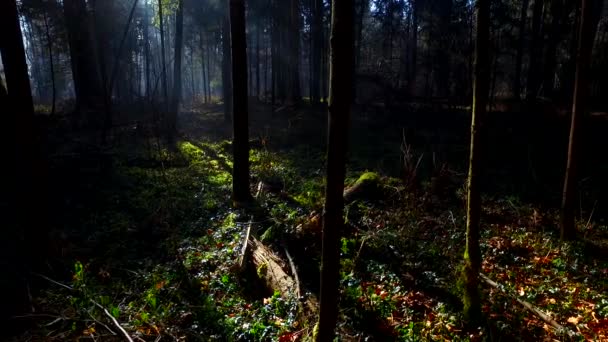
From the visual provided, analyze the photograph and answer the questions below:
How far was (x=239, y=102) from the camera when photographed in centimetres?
995

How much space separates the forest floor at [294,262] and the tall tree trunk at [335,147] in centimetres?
115

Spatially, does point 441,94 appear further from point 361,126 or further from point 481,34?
point 481,34

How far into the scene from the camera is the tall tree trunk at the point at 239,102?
367 inches

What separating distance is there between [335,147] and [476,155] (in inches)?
79.0

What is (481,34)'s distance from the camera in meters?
4.08

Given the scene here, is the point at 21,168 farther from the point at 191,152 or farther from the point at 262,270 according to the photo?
the point at 191,152

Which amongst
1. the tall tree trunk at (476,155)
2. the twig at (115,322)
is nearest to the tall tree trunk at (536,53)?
the tall tree trunk at (476,155)

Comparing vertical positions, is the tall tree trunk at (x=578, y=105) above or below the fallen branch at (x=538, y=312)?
above

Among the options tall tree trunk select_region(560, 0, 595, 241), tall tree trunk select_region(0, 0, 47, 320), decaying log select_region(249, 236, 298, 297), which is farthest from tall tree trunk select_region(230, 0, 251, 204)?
tall tree trunk select_region(560, 0, 595, 241)

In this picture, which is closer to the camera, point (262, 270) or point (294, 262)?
point (262, 270)

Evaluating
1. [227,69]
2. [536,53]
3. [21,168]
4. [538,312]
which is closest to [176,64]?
[227,69]

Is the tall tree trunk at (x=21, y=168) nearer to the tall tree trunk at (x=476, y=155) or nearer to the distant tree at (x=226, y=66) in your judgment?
the tall tree trunk at (x=476, y=155)

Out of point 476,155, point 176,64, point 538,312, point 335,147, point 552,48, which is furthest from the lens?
point 176,64

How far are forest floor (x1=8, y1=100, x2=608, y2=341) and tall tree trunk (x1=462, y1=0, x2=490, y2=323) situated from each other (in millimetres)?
375
